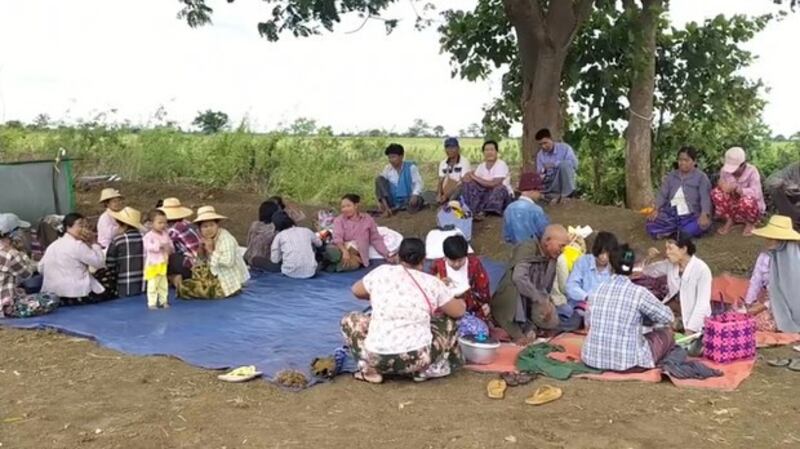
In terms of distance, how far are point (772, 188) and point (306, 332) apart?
17.0 ft

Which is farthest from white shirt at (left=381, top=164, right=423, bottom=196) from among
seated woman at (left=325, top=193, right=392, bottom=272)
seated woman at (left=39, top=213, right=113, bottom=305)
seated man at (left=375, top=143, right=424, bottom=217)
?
seated woman at (left=39, top=213, right=113, bottom=305)

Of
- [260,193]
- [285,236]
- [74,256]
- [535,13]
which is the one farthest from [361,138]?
[74,256]

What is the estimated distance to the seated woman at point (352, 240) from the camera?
9133mm

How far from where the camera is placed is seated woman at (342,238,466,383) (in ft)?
16.5

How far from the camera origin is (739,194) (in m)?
8.75

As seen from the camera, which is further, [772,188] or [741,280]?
[772,188]

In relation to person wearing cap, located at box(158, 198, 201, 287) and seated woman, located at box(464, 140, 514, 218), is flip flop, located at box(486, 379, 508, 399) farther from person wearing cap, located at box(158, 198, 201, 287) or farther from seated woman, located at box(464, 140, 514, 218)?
seated woman, located at box(464, 140, 514, 218)

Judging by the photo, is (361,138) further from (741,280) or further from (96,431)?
(96,431)

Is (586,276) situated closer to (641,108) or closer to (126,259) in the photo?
(126,259)

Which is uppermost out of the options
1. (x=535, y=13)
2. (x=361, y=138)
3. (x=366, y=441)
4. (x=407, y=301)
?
(x=535, y=13)

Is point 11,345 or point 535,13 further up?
point 535,13

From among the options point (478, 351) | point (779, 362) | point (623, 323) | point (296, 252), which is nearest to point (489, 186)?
point (296, 252)

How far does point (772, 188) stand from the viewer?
867 centimetres

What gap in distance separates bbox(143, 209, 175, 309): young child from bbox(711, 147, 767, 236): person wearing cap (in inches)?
219
